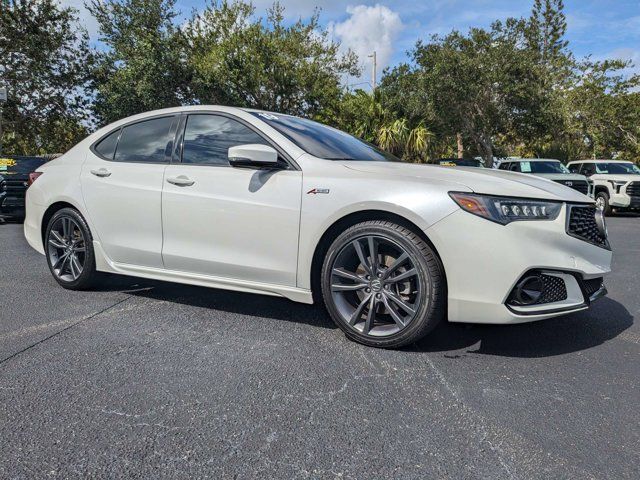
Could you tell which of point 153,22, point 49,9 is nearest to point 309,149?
point 153,22

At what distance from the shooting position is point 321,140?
A: 387 centimetres

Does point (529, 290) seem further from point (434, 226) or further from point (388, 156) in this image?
point (388, 156)

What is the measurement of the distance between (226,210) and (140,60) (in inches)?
771

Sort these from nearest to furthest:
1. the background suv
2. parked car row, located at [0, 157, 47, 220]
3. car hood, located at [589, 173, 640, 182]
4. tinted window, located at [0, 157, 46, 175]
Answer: parked car row, located at [0, 157, 47, 220] < tinted window, located at [0, 157, 46, 175] < the background suv < car hood, located at [589, 173, 640, 182]

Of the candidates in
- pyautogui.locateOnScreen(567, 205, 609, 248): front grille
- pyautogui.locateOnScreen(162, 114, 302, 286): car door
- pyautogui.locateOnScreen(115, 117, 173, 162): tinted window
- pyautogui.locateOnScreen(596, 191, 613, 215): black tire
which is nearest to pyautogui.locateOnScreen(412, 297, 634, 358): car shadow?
pyautogui.locateOnScreen(567, 205, 609, 248): front grille

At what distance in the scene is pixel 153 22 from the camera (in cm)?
2223

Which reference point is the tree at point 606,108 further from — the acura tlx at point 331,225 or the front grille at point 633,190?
the acura tlx at point 331,225

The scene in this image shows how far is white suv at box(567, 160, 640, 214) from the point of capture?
45.9 feet

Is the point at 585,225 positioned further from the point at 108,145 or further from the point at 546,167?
the point at 546,167

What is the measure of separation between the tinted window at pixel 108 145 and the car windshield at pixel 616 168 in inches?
571

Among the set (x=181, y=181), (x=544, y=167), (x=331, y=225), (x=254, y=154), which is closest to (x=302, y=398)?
(x=331, y=225)

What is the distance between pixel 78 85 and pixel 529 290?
25326 millimetres

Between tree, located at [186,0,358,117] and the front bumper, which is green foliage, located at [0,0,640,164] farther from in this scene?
the front bumper

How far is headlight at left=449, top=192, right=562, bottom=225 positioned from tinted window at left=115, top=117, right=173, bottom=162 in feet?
7.74
